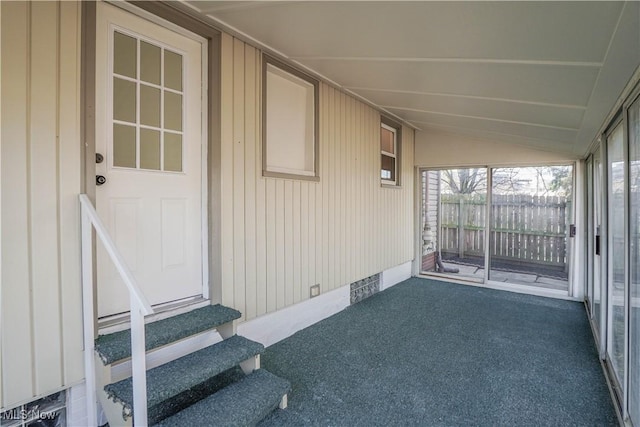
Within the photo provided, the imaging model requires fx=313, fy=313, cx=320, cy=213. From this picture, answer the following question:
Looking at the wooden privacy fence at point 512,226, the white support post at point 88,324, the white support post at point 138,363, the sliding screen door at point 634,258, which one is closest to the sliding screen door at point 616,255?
the sliding screen door at point 634,258

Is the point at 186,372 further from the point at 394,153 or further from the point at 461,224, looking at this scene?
the point at 461,224

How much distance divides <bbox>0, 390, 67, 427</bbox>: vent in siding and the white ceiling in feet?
8.23

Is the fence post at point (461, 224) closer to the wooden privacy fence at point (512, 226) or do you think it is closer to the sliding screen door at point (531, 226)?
the wooden privacy fence at point (512, 226)

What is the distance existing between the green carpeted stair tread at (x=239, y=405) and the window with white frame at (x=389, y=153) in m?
3.47

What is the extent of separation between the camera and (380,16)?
1.77 m

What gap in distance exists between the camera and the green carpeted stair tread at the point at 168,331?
173 centimetres

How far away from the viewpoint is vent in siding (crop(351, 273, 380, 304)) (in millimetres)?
4203

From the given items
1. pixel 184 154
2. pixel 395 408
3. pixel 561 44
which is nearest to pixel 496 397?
pixel 395 408

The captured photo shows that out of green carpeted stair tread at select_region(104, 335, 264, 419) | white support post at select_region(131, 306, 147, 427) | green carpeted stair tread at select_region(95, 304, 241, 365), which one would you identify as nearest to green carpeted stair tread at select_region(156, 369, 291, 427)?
green carpeted stair tread at select_region(104, 335, 264, 419)

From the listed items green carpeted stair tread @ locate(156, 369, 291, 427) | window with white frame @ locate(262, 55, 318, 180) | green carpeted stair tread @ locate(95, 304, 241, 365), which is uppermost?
window with white frame @ locate(262, 55, 318, 180)

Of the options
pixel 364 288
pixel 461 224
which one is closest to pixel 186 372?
pixel 364 288

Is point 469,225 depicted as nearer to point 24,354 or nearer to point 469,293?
point 469,293

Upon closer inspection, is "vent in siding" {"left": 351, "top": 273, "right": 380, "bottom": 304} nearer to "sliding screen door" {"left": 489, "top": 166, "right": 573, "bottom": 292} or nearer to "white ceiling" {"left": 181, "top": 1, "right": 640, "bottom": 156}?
"sliding screen door" {"left": 489, "top": 166, "right": 573, "bottom": 292}

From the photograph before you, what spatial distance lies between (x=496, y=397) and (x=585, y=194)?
346 centimetres
